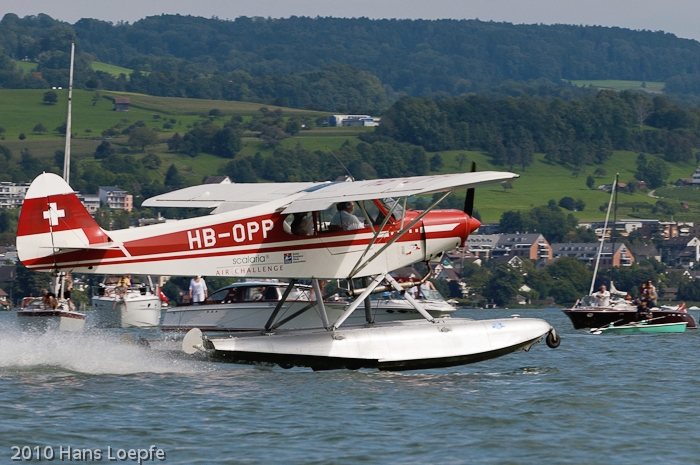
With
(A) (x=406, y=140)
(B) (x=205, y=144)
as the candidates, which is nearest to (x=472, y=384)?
(B) (x=205, y=144)

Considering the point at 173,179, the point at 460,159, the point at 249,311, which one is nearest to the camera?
the point at 249,311

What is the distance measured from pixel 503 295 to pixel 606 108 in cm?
9795

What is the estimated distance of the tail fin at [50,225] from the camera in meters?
14.4

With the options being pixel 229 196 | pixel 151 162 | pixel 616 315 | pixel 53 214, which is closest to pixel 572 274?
pixel 151 162

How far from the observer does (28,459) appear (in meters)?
10.2

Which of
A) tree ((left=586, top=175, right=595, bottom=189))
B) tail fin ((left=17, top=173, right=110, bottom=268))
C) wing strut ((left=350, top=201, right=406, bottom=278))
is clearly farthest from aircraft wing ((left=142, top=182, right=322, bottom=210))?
tree ((left=586, top=175, right=595, bottom=189))

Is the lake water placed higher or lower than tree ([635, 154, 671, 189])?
lower

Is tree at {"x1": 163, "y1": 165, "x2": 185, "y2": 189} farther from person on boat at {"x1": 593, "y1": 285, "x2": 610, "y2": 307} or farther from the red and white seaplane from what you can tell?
the red and white seaplane

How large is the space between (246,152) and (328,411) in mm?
127914

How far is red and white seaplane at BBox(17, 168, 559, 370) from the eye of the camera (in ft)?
47.7

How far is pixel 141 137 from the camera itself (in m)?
139

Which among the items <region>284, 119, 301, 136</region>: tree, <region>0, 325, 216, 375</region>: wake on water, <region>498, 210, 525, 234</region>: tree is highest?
<region>284, 119, 301, 136</region>: tree

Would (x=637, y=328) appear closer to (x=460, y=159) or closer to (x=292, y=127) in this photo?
(x=460, y=159)

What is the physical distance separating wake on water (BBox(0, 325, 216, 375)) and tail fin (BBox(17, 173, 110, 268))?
1.48m
